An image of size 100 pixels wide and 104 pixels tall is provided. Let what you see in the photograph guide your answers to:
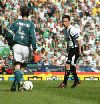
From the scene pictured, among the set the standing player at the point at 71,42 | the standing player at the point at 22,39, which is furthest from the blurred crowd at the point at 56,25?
the standing player at the point at 22,39

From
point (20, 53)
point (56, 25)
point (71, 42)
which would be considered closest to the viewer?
point (20, 53)

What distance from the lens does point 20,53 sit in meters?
13.7

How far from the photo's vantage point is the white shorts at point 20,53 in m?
13.6

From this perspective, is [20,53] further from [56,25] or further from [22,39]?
[56,25]

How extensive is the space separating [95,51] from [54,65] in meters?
4.28

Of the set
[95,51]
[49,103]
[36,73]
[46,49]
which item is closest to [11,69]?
[36,73]

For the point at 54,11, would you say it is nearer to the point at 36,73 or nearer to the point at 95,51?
the point at 95,51

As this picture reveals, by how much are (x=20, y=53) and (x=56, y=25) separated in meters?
17.4

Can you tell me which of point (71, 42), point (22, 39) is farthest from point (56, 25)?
point (22, 39)

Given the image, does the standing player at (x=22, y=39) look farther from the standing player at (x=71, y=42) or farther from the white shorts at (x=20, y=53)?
the standing player at (x=71, y=42)

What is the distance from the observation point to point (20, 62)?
44.7ft

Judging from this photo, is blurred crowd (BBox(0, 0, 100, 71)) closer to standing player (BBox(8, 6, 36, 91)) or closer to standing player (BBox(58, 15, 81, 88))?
standing player (BBox(58, 15, 81, 88))

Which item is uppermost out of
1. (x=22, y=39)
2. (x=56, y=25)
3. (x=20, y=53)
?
(x=56, y=25)

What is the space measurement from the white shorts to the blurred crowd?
12454 mm
